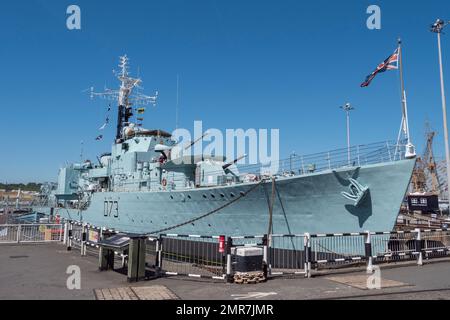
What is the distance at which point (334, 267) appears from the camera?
33.2 feet

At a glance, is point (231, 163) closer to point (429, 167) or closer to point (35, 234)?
point (35, 234)

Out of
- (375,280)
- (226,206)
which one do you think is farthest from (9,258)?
(375,280)

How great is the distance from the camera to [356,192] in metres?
12.8

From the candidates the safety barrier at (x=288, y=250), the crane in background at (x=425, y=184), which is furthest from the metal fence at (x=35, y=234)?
the crane in background at (x=425, y=184)

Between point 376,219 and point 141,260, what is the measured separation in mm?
8621

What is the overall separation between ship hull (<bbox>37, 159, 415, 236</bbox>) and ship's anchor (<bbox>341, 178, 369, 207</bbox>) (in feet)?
0.48

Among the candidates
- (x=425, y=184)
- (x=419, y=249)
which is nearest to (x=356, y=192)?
(x=419, y=249)

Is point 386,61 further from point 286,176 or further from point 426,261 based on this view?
point 426,261

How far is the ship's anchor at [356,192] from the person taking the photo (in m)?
12.5

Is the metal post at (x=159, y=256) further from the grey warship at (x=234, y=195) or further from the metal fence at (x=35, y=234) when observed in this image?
Result: the metal fence at (x=35, y=234)

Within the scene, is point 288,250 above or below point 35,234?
below

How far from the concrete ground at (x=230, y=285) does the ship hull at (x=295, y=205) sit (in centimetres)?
288

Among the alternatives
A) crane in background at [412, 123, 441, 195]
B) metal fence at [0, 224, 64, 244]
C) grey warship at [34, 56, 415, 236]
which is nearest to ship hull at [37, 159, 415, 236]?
grey warship at [34, 56, 415, 236]

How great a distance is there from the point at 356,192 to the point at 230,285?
23.3 feet
